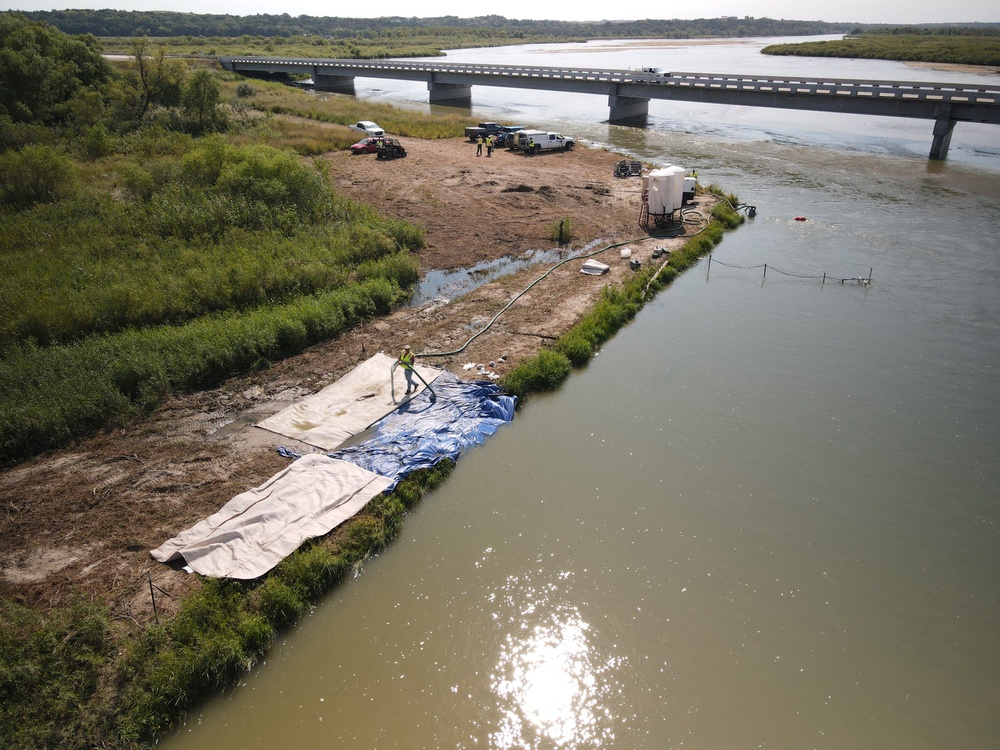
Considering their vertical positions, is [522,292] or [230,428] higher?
[522,292]

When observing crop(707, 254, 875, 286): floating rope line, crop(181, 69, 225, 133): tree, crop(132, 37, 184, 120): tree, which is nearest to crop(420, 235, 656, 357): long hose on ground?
crop(707, 254, 875, 286): floating rope line

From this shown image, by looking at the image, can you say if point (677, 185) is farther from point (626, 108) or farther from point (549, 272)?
point (626, 108)

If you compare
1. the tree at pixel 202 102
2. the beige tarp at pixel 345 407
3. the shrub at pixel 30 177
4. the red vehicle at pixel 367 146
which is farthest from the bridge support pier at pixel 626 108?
the beige tarp at pixel 345 407

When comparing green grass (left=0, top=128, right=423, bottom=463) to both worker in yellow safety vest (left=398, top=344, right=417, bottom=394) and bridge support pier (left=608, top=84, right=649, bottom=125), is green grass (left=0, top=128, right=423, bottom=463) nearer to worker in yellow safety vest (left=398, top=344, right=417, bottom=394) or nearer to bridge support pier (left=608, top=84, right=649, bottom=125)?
worker in yellow safety vest (left=398, top=344, right=417, bottom=394)

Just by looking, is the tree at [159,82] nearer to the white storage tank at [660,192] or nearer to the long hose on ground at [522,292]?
the white storage tank at [660,192]

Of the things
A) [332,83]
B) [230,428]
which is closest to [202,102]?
[230,428]

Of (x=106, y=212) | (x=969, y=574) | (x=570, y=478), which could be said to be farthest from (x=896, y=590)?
(x=106, y=212)
